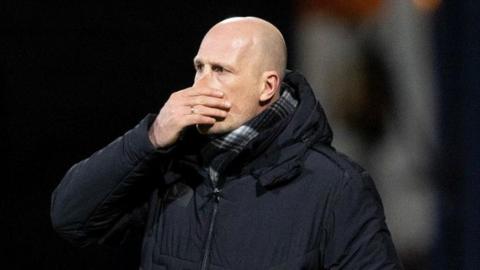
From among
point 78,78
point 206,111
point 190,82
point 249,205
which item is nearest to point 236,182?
point 249,205

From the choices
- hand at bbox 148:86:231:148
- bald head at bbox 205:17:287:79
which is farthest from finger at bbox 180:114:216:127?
bald head at bbox 205:17:287:79

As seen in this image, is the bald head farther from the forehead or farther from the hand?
the hand

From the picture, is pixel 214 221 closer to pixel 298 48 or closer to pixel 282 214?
pixel 282 214

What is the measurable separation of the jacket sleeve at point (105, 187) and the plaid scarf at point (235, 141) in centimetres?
12

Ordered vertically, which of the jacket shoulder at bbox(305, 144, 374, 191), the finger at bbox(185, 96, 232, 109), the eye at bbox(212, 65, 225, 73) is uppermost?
the eye at bbox(212, 65, 225, 73)

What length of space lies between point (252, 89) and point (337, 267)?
42 centimetres

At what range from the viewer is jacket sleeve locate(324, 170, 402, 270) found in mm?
2100

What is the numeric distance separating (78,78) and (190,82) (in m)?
0.35

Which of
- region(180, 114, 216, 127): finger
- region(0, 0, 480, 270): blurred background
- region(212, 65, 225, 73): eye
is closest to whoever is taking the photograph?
region(180, 114, 216, 127): finger

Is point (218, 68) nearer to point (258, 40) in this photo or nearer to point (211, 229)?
point (258, 40)

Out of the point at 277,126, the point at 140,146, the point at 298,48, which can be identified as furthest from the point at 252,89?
the point at 298,48

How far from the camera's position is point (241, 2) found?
3.19 meters

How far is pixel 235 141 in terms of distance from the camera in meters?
2.18

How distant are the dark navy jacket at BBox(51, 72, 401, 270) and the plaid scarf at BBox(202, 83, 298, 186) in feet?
0.08
